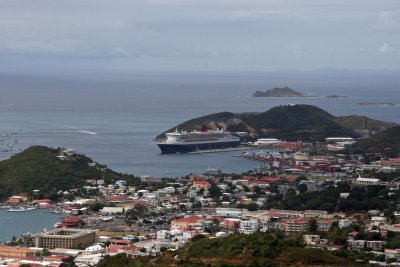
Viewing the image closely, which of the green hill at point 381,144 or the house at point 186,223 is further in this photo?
the green hill at point 381,144

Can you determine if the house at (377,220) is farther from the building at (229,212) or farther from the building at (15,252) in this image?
the building at (15,252)

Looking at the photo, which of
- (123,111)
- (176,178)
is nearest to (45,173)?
(176,178)

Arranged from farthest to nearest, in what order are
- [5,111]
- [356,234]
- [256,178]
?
[5,111] → [256,178] → [356,234]

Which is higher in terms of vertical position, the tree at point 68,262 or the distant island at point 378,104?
the distant island at point 378,104

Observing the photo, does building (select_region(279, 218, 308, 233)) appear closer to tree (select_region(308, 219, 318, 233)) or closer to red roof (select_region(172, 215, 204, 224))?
tree (select_region(308, 219, 318, 233))

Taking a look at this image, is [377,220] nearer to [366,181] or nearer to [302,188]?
[302,188]

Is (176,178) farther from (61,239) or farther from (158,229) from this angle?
(61,239)

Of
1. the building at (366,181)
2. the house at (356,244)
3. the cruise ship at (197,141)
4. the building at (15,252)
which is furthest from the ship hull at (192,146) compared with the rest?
the house at (356,244)
